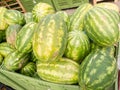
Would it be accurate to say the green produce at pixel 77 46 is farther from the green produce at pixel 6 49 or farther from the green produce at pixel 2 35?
the green produce at pixel 2 35

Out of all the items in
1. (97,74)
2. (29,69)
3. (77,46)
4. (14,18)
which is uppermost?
(14,18)

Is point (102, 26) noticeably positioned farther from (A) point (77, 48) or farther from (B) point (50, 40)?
Result: (B) point (50, 40)

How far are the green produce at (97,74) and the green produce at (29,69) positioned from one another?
56cm

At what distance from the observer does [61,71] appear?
180 centimetres

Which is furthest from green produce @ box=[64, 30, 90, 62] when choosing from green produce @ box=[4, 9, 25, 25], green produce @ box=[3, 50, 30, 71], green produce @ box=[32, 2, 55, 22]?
green produce @ box=[4, 9, 25, 25]

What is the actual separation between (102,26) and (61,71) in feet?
1.39

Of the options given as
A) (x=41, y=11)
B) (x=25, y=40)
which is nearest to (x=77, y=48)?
(x=25, y=40)

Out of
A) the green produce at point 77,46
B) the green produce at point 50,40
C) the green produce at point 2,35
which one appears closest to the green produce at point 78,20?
the green produce at point 77,46

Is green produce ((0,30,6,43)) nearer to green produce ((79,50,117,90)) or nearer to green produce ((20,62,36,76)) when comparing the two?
green produce ((20,62,36,76))

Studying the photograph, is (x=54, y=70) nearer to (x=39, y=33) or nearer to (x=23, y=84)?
(x=39, y=33)

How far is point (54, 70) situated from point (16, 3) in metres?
2.61

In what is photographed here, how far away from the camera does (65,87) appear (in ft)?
5.81

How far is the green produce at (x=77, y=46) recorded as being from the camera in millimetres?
1883

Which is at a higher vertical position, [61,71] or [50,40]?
[50,40]
